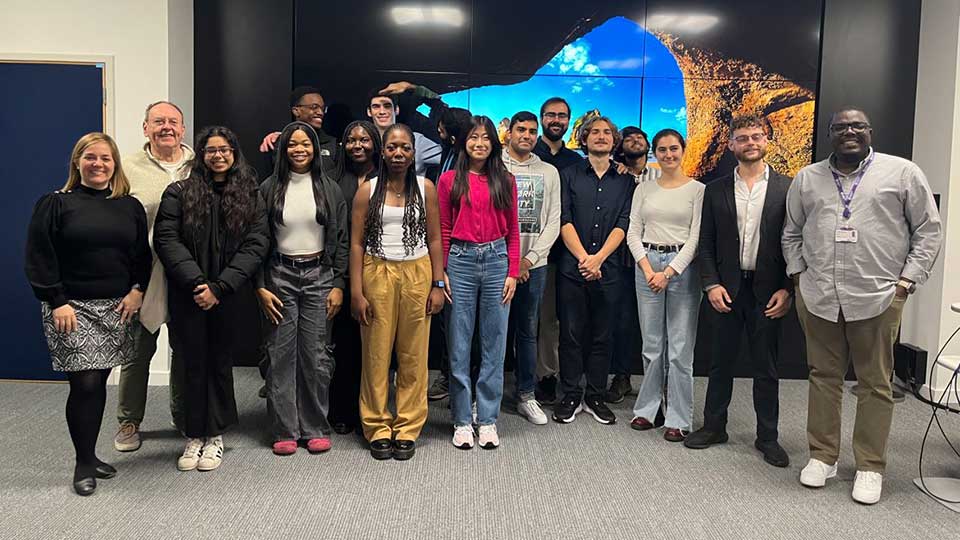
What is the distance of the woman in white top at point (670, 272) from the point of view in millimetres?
3785

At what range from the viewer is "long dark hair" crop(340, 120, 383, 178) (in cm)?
372

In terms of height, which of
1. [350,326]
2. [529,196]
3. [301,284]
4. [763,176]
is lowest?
[350,326]

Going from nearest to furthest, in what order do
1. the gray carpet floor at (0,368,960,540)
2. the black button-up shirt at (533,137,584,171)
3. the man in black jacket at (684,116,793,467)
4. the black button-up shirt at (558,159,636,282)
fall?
the gray carpet floor at (0,368,960,540) → the man in black jacket at (684,116,793,467) → the black button-up shirt at (558,159,636,282) → the black button-up shirt at (533,137,584,171)

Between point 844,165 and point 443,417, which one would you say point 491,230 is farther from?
point 844,165

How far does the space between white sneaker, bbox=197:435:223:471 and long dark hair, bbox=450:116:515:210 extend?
64.5 inches

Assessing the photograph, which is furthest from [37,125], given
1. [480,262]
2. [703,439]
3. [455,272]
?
[703,439]

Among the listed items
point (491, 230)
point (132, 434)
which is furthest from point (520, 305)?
point (132, 434)

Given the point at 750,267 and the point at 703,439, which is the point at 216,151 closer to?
the point at 750,267

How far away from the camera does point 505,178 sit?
12.0ft

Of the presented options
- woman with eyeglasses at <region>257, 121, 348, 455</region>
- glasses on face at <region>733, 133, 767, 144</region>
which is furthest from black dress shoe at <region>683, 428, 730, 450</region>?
woman with eyeglasses at <region>257, 121, 348, 455</region>

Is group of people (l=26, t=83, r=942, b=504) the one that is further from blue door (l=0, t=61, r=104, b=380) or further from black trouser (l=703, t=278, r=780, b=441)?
Result: blue door (l=0, t=61, r=104, b=380)

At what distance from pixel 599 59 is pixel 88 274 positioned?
3.66m

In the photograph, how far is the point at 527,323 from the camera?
406 centimetres

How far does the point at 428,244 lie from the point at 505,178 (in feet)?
1.70
